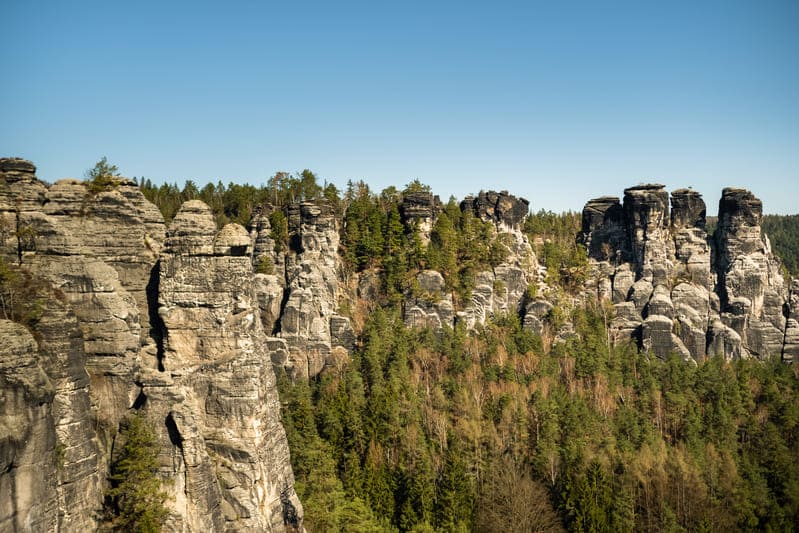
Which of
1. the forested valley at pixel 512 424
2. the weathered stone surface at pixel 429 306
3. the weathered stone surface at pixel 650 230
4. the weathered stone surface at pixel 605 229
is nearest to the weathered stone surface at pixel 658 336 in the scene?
the forested valley at pixel 512 424

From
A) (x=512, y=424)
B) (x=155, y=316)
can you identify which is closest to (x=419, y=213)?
(x=512, y=424)

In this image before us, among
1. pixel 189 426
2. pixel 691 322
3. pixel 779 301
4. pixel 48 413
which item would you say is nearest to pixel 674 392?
pixel 691 322

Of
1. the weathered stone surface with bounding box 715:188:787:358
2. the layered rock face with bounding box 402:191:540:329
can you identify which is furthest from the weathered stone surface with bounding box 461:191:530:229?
the weathered stone surface with bounding box 715:188:787:358

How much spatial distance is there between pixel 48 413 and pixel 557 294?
189ft

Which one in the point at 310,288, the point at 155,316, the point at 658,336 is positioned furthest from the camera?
the point at 658,336

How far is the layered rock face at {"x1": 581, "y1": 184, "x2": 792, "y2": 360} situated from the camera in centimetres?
6519

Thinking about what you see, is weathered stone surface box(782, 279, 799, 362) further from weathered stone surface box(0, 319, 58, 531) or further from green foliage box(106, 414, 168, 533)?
weathered stone surface box(0, 319, 58, 531)

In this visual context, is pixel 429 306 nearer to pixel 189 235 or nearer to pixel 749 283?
pixel 189 235

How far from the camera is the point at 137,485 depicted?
79.2 ft

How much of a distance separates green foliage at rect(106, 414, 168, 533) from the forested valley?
15261 millimetres

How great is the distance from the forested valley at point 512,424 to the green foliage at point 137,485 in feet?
50.1

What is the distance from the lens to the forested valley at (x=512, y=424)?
135 ft

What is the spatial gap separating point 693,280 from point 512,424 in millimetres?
34672

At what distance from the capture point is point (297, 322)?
→ 187 feet
